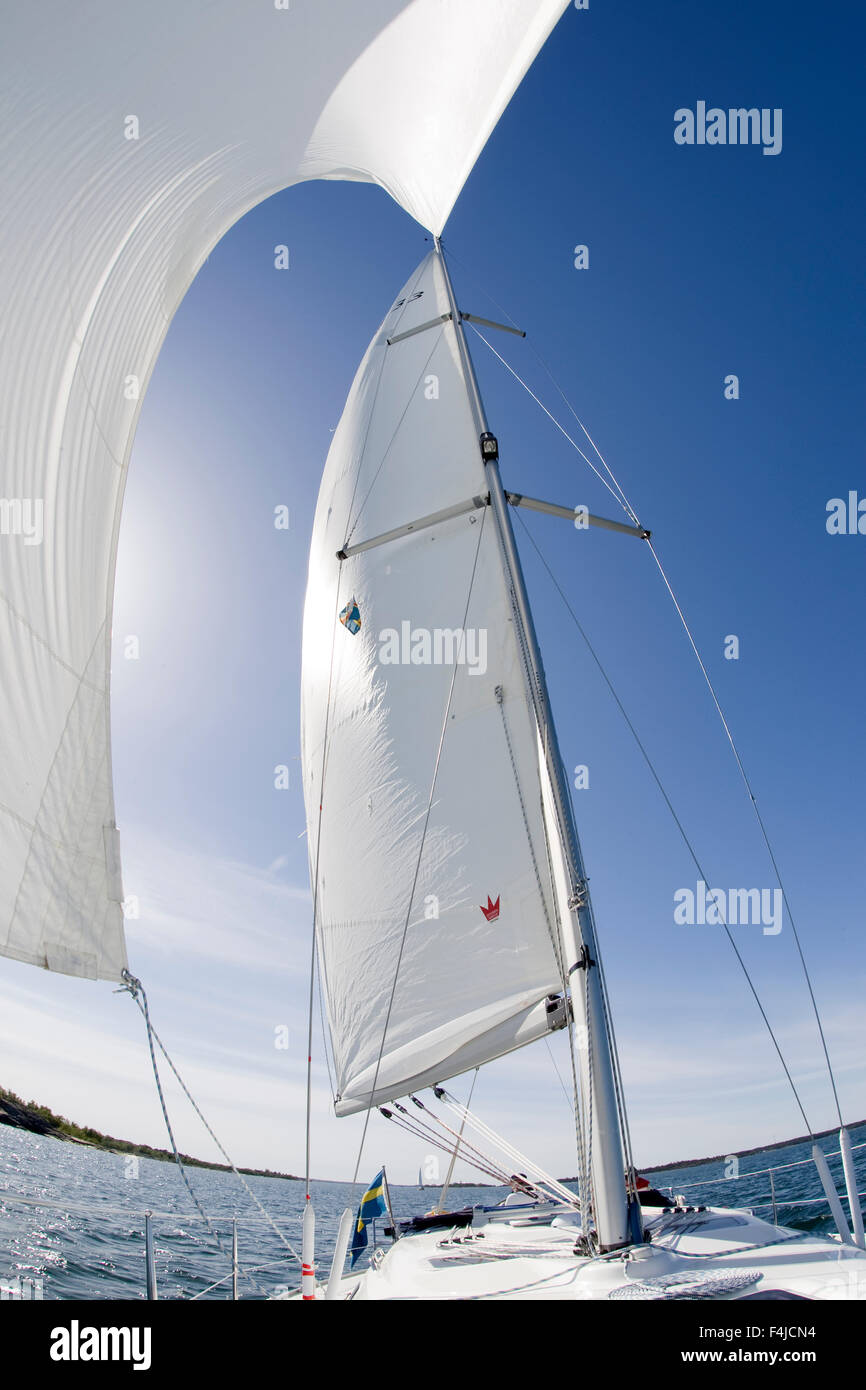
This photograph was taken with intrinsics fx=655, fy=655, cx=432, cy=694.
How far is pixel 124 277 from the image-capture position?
403cm

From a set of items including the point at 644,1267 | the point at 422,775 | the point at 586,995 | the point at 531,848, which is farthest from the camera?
the point at 422,775

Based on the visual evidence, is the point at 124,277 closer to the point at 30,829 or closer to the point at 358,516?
the point at 30,829

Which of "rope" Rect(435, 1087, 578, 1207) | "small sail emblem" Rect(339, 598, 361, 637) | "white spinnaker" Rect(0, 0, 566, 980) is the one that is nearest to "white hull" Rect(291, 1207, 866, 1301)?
"rope" Rect(435, 1087, 578, 1207)

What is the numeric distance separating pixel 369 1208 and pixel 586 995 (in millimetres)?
5497

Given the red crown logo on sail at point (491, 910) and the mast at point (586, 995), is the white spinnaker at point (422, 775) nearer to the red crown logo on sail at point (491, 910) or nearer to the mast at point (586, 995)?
the red crown logo on sail at point (491, 910)

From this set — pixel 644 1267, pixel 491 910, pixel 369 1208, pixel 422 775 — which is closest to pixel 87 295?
pixel 422 775

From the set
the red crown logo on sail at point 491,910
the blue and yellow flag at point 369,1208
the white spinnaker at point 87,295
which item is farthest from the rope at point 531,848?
the blue and yellow flag at point 369,1208

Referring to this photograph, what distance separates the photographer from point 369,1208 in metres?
7.83

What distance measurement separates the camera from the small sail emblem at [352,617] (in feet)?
27.9

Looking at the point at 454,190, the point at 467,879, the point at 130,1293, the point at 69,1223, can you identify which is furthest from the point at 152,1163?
the point at 454,190

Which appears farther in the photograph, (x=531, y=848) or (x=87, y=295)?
(x=531, y=848)

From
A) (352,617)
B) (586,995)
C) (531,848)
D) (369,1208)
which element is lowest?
(369,1208)

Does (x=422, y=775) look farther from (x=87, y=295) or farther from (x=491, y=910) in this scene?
(x=87, y=295)

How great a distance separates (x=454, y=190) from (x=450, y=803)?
9.85m
